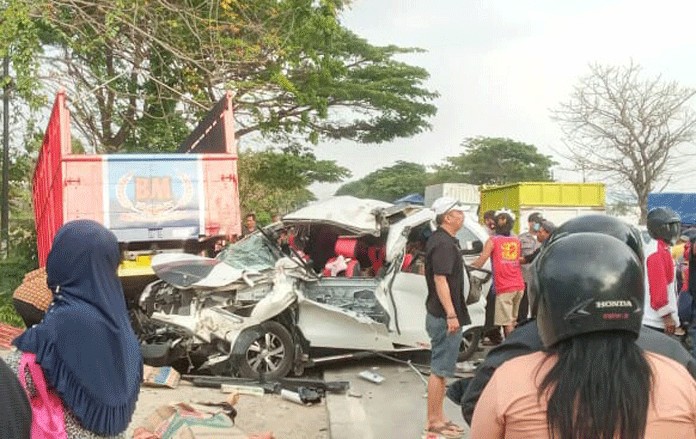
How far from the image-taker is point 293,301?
25.0 ft

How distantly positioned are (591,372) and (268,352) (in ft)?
20.4

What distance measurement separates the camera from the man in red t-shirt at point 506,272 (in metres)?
8.34

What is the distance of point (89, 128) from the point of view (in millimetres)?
15102

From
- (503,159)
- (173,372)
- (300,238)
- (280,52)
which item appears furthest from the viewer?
(503,159)

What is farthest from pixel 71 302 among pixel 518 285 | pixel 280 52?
pixel 280 52

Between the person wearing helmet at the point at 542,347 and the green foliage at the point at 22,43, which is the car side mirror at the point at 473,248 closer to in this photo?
the person wearing helmet at the point at 542,347

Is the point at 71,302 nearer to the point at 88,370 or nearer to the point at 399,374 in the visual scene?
the point at 88,370

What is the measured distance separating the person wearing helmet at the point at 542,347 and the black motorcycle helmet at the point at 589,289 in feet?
0.34

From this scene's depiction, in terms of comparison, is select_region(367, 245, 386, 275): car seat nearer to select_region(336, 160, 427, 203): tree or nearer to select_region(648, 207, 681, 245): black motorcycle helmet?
select_region(648, 207, 681, 245): black motorcycle helmet

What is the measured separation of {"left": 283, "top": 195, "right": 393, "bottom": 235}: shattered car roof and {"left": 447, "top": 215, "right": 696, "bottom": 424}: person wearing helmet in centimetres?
559

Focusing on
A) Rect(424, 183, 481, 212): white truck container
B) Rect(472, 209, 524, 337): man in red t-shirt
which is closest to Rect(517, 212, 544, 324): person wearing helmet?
Rect(472, 209, 524, 337): man in red t-shirt

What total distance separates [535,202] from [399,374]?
12.2 metres

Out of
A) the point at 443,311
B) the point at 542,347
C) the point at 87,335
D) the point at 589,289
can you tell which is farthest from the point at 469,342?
the point at 589,289

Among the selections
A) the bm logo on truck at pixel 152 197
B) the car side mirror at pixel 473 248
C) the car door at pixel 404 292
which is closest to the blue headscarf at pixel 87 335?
the car door at pixel 404 292
